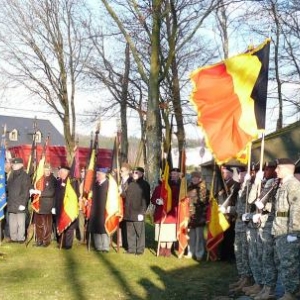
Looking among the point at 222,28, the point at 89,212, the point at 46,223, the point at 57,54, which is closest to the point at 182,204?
the point at 89,212

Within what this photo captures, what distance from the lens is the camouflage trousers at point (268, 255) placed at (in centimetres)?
746

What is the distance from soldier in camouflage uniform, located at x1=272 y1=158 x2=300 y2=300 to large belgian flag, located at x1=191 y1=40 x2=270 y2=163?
69cm

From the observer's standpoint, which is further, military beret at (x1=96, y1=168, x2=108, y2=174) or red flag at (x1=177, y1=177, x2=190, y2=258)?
military beret at (x1=96, y1=168, x2=108, y2=174)

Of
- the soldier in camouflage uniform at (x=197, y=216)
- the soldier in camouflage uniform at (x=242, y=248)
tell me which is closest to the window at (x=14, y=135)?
the soldier in camouflage uniform at (x=197, y=216)

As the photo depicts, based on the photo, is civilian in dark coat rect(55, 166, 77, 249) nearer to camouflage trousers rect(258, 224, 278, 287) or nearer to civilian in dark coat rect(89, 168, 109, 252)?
civilian in dark coat rect(89, 168, 109, 252)

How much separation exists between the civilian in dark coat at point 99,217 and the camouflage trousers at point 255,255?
4477mm

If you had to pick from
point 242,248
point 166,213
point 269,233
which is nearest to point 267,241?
point 269,233

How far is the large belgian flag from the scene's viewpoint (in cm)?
726

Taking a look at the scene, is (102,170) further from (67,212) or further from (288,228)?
(288,228)

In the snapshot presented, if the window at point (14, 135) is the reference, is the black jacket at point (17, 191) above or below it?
below

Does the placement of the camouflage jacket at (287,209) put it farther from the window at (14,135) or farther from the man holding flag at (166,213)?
the window at (14,135)

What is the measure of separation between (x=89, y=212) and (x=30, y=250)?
1.48 metres

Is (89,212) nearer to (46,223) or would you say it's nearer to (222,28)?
(46,223)

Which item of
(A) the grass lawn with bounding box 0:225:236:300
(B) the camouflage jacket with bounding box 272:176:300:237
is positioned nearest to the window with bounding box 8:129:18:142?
(A) the grass lawn with bounding box 0:225:236:300
